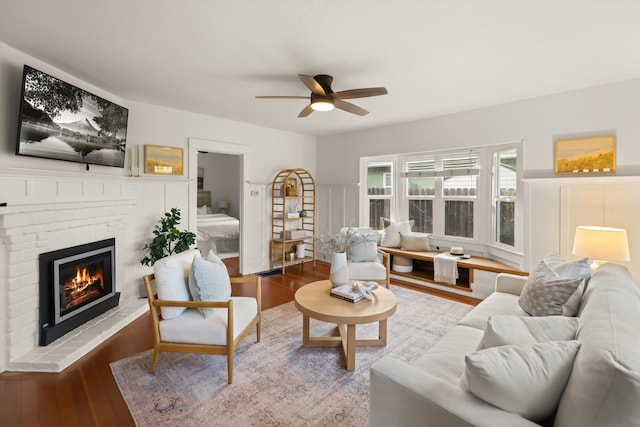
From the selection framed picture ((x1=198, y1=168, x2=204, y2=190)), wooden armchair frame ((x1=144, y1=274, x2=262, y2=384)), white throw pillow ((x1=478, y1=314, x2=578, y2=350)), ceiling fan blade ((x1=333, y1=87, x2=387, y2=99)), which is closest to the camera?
white throw pillow ((x1=478, y1=314, x2=578, y2=350))

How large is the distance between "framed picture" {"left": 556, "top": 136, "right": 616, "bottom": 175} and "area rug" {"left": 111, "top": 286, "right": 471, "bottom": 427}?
2.25 m

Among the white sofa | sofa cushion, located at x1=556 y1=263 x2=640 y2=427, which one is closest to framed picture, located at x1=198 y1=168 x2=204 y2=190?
the white sofa

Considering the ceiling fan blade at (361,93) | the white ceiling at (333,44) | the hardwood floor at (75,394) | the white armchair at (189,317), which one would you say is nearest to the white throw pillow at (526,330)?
A: the white armchair at (189,317)

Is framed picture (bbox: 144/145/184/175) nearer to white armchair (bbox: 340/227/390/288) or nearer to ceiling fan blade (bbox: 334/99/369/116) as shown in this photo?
ceiling fan blade (bbox: 334/99/369/116)

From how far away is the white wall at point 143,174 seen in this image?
2391 millimetres

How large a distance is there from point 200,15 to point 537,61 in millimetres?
2707

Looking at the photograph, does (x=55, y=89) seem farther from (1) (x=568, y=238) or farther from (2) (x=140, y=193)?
(1) (x=568, y=238)

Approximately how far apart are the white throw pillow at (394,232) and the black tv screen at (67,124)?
391 cm

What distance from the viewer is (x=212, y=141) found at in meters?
4.53

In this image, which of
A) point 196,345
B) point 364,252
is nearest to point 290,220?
point 364,252

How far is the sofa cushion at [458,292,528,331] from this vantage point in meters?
2.22

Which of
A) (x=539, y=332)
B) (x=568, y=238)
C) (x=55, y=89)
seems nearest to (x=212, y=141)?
(x=55, y=89)

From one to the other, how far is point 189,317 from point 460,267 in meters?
3.66

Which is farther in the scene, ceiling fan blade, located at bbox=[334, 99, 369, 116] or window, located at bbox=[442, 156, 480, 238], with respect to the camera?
window, located at bbox=[442, 156, 480, 238]
